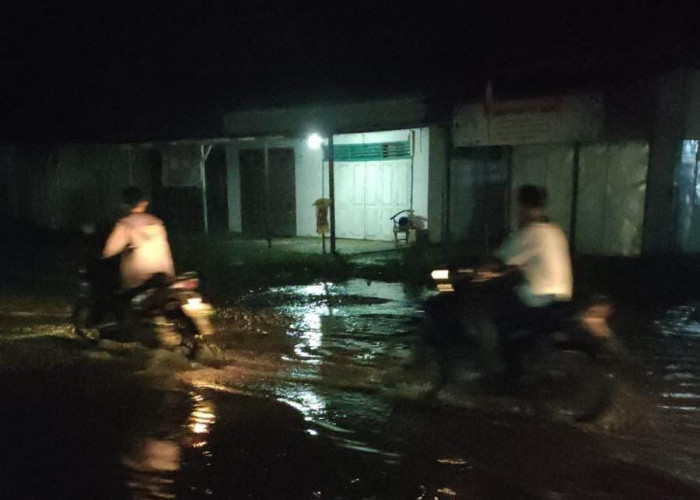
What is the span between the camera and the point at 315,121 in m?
16.4

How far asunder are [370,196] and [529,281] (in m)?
13.2

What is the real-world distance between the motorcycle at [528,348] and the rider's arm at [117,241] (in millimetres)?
3534

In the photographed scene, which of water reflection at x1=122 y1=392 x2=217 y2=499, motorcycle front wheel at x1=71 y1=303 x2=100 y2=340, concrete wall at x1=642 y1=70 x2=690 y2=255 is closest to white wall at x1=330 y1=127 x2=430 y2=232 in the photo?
concrete wall at x1=642 y1=70 x2=690 y2=255

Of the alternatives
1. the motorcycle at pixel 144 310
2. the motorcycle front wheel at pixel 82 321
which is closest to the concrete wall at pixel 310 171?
the motorcycle at pixel 144 310

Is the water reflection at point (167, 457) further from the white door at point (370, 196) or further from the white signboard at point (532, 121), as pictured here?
the white door at point (370, 196)

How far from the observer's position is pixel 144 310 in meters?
7.27

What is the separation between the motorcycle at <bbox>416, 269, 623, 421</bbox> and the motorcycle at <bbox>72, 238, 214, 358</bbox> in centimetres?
260

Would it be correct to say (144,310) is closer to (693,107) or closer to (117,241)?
(117,241)

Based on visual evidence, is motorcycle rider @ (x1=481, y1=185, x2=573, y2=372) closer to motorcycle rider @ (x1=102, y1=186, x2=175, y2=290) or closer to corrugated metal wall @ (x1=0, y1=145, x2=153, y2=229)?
motorcycle rider @ (x1=102, y1=186, x2=175, y2=290)

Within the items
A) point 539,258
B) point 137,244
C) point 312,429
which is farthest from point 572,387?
point 137,244

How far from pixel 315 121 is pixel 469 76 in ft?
13.5

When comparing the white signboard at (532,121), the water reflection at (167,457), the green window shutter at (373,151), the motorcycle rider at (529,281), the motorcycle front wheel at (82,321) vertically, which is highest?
the white signboard at (532,121)

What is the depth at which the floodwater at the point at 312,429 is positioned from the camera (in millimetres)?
4336

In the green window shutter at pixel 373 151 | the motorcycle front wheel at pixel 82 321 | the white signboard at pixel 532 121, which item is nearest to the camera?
the motorcycle front wheel at pixel 82 321
